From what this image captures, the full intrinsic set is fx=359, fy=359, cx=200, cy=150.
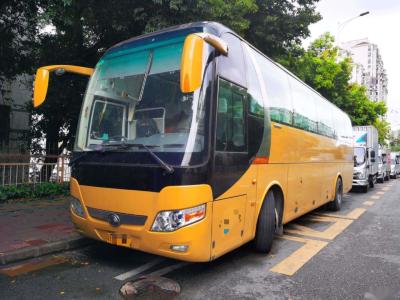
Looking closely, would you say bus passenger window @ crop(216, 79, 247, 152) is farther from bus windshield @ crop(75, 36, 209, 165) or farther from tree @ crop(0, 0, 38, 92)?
tree @ crop(0, 0, 38, 92)

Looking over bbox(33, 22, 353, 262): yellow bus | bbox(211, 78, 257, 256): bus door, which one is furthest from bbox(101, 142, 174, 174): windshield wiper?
bbox(211, 78, 257, 256): bus door

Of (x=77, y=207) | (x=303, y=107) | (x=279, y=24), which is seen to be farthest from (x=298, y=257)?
(x=279, y=24)

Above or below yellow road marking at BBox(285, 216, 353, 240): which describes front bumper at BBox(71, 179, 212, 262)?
above

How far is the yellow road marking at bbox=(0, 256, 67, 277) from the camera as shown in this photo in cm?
459

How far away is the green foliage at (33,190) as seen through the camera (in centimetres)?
886

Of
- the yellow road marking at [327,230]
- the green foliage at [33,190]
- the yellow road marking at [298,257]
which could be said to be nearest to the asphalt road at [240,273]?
the yellow road marking at [298,257]

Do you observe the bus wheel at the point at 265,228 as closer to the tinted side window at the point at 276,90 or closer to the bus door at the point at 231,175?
the bus door at the point at 231,175

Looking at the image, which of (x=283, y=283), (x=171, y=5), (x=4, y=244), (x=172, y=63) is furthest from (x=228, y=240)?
(x=171, y=5)

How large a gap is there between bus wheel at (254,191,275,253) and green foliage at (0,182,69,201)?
21.3 feet

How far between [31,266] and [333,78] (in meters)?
22.6

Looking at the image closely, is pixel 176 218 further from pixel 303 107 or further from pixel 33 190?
pixel 33 190

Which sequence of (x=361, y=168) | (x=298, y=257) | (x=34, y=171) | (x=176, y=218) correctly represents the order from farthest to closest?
(x=361, y=168) < (x=34, y=171) < (x=298, y=257) < (x=176, y=218)

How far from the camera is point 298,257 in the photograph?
223 inches

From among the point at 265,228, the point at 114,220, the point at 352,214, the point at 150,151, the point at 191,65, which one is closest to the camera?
the point at 191,65
